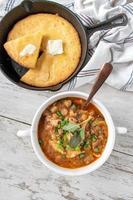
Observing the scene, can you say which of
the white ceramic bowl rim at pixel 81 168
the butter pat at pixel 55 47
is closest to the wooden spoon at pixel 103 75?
the white ceramic bowl rim at pixel 81 168

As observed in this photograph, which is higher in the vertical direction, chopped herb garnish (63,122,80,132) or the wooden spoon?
the wooden spoon

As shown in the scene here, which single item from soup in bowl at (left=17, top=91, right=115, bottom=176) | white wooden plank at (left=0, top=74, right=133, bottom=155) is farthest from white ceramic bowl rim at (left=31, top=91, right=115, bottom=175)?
white wooden plank at (left=0, top=74, right=133, bottom=155)

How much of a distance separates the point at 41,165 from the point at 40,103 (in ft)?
0.58

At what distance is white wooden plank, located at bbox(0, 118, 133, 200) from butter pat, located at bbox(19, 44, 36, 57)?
0.68 feet

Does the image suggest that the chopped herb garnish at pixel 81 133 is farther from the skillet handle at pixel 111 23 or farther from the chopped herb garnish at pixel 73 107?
the skillet handle at pixel 111 23

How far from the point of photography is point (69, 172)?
1.27 m

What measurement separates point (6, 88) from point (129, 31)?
0.39 m

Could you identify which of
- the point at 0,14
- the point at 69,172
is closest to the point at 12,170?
the point at 69,172

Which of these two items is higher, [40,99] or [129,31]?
[129,31]

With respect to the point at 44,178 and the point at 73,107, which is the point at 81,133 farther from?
the point at 44,178

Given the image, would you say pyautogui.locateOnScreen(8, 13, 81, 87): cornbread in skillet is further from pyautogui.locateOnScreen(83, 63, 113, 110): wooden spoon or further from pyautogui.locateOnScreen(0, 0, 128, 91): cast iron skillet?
pyautogui.locateOnScreen(83, 63, 113, 110): wooden spoon

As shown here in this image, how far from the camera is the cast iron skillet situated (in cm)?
133

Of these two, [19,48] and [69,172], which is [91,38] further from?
[69,172]

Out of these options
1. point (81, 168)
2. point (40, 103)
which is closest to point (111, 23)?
point (40, 103)
